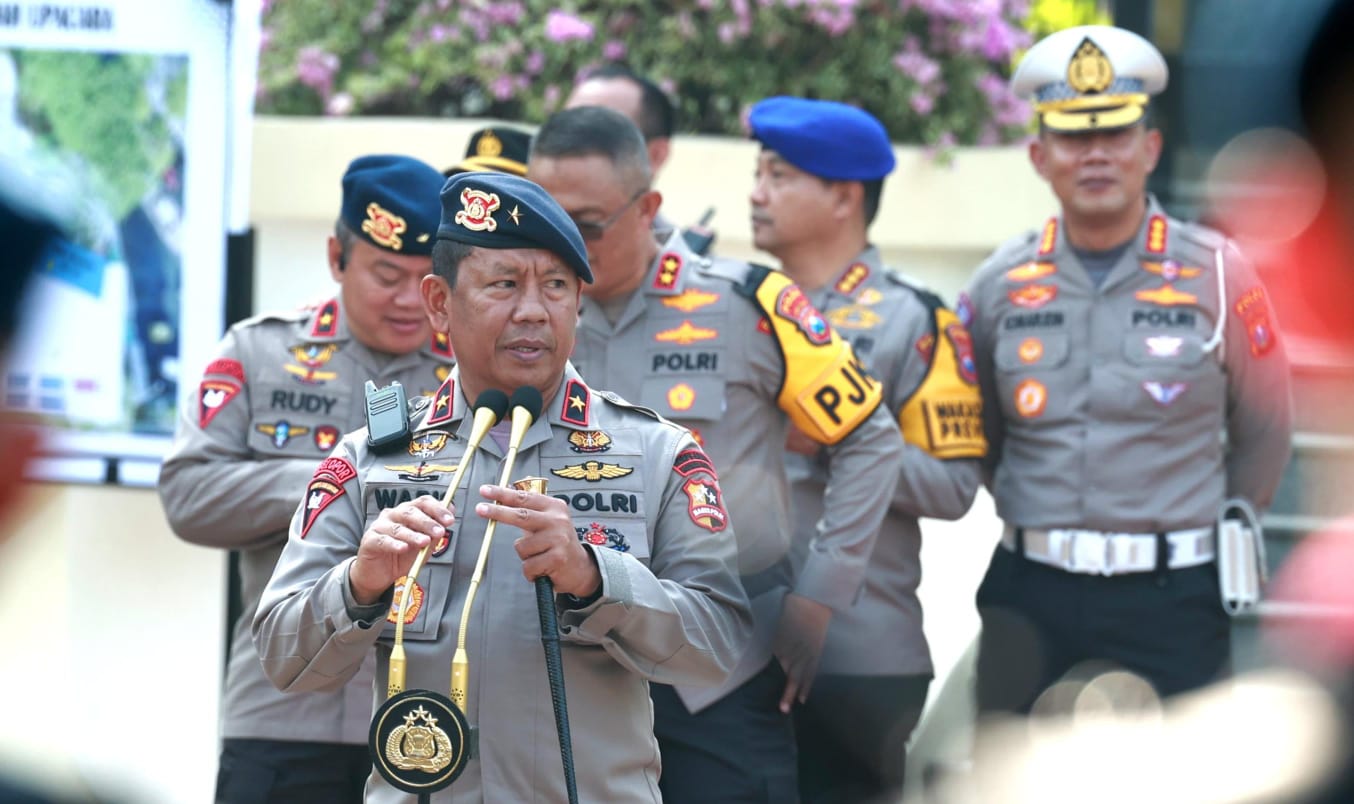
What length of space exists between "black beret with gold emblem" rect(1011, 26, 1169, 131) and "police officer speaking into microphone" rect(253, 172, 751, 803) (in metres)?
2.43

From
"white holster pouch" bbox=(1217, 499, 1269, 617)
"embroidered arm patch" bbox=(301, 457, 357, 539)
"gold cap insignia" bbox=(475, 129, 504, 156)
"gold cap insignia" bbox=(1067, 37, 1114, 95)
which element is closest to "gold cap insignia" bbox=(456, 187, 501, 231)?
"embroidered arm patch" bbox=(301, 457, 357, 539)

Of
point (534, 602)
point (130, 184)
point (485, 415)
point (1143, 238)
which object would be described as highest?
point (130, 184)

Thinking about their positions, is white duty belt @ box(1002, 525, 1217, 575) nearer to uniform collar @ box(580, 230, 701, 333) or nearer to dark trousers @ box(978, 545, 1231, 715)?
dark trousers @ box(978, 545, 1231, 715)

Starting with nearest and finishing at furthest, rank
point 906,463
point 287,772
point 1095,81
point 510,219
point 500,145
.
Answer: point 510,219, point 287,772, point 906,463, point 1095,81, point 500,145

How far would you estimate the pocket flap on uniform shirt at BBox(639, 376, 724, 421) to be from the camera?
4285 mm

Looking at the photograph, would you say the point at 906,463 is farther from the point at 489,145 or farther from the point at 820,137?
the point at 489,145

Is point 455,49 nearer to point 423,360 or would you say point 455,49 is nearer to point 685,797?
point 423,360

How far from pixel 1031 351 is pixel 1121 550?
625 mm

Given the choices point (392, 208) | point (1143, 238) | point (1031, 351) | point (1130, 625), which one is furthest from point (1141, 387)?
point (392, 208)

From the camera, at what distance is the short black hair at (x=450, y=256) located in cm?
312

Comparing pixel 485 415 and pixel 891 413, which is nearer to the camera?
pixel 485 415

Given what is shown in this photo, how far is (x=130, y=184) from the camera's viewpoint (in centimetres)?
557

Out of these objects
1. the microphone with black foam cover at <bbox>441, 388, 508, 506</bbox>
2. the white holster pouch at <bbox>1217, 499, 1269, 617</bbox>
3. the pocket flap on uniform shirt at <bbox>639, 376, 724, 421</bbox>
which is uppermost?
the pocket flap on uniform shirt at <bbox>639, 376, 724, 421</bbox>

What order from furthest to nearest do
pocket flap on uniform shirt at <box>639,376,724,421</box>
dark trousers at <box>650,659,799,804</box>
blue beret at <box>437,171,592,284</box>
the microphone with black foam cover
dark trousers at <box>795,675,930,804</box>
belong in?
dark trousers at <box>795,675,930,804</box>, pocket flap on uniform shirt at <box>639,376,724,421</box>, dark trousers at <box>650,659,799,804</box>, blue beret at <box>437,171,592,284</box>, the microphone with black foam cover
